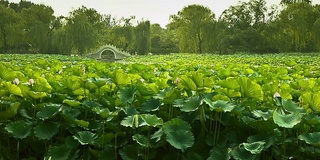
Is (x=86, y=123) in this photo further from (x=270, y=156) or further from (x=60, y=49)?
(x=60, y=49)

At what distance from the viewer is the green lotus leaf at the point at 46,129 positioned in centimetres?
168

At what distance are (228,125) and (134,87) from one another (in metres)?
0.50

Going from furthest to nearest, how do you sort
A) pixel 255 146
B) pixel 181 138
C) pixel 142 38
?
1. pixel 142 38
2. pixel 181 138
3. pixel 255 146

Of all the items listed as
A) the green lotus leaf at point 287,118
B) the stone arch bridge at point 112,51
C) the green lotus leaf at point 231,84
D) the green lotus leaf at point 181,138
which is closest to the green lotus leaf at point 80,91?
the green lotus leaf at point 181,138

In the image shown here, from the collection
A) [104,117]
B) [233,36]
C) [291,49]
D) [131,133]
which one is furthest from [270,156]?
[291,49]

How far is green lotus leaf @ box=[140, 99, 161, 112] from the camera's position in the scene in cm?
170

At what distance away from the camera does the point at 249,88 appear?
1.62m

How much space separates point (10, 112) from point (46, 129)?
8.2 inches

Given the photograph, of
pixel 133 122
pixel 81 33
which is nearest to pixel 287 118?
pixel 133 122

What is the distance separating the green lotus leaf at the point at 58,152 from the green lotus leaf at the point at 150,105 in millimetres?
411

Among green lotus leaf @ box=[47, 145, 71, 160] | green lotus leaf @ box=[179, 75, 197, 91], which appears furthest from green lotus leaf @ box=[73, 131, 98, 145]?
green lotus leaf @ box=[179, 75, 197, 91]

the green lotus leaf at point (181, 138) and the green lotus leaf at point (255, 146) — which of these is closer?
the green lotus leaf at point (255, 146)

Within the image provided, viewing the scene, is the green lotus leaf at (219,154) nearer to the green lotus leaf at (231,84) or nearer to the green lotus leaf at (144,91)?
the green lotus leaf at (231,84)

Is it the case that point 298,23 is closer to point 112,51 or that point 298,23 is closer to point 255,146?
point 112,51
